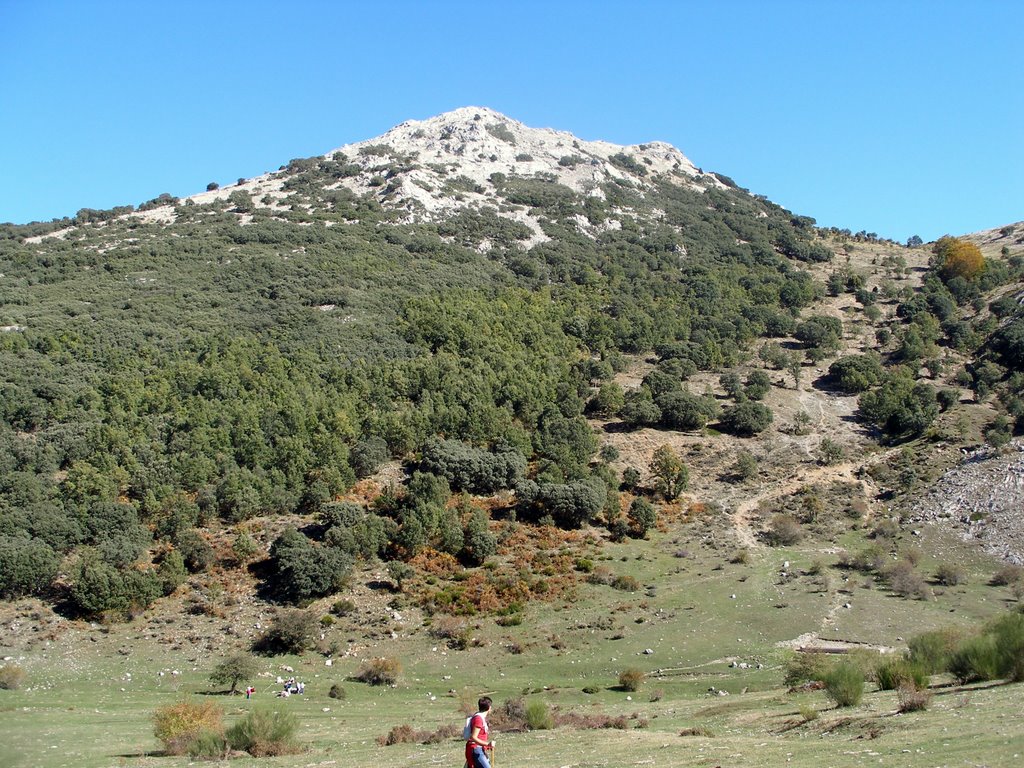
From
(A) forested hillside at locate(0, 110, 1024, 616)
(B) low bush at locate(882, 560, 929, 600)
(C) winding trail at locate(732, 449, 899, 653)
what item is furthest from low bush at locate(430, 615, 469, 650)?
(B) low bush at locate(882, 560, 929, 600)

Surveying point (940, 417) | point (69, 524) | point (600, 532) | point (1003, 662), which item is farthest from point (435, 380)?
point (1003, 662)

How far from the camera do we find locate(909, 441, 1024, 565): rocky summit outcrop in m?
47.2

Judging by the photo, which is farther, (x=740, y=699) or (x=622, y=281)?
(x=622, y=281)

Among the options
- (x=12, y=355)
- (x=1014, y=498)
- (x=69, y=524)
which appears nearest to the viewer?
(x=69, y=524)

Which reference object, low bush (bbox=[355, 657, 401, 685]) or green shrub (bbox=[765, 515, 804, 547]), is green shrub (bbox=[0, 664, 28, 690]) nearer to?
low bush (bbox=[355, 657, 401, 685])

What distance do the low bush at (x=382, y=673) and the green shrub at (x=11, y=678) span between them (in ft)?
43.8

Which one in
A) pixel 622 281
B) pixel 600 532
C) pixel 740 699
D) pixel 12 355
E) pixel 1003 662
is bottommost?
pixel 740 699

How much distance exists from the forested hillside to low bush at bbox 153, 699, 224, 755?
64.1ft

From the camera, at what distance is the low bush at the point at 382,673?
3309 cm

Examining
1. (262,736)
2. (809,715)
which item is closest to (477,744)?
(262,736)

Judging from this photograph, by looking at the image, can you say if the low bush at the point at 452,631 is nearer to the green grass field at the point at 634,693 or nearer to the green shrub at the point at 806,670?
the green grass field at the point at 634,693

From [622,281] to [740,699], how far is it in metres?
75.3

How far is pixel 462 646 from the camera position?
122 ft

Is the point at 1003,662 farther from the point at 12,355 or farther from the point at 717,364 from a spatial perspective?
the point at 12,355
